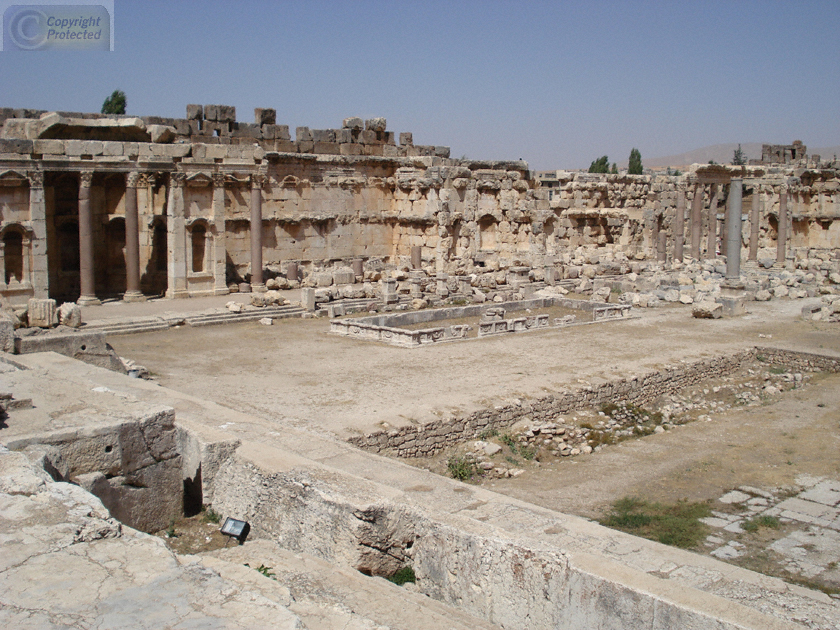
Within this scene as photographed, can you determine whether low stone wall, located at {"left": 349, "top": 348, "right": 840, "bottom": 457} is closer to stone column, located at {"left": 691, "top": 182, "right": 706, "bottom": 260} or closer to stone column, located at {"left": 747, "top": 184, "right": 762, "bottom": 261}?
stone column, located at {"left": 691, "top": 182, "right": 706, "bottom": 260}

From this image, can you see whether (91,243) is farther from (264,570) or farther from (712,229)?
(712,229)

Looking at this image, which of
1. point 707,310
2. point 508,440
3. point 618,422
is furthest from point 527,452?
point 707,310

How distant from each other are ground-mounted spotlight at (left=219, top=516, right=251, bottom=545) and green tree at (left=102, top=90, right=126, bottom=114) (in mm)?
35725

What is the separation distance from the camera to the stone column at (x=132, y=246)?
20.2 m

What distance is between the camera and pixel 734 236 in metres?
24.3

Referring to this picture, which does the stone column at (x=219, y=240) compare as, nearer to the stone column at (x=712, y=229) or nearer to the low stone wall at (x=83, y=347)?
the low stone wall at (x=83, y=347)

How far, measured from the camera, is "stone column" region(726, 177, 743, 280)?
77.6ft

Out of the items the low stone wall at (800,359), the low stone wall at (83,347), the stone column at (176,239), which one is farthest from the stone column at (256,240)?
the low stone wall at (800,359)

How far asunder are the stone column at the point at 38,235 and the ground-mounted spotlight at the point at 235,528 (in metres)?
14.7

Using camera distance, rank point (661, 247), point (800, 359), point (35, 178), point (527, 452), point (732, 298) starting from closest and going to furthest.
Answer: point (527, 452)
point (800, 359)
point (35, 178)
point (732, 298)
point (661, 247)

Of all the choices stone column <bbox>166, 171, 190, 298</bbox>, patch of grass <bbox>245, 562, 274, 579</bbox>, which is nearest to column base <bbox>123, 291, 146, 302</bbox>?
stone column <bbox>166, 171, 190, 298</bbox>

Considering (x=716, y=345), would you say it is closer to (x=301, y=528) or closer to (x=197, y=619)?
(x=301, y=528)

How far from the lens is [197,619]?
3.93 meters

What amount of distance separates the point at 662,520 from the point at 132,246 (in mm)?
16168
